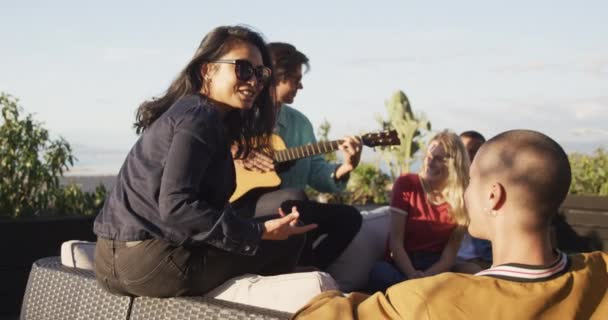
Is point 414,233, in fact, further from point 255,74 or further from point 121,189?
point 121,189

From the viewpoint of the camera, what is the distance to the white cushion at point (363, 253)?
5.12 meters

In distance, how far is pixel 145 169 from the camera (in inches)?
129

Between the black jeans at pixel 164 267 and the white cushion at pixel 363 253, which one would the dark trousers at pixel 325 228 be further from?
the black jeans at pixel 164 267

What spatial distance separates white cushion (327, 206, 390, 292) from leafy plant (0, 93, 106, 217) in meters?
2.85

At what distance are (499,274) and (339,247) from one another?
2764 mm

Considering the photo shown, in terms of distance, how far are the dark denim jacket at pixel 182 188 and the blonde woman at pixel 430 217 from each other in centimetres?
203

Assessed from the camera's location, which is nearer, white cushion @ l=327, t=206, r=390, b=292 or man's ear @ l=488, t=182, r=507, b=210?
man's ear @ l=488, t=182, r=507, b=210

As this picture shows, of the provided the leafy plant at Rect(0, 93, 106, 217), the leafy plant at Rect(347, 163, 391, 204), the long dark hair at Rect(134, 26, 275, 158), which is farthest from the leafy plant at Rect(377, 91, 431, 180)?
the long dark hair at Rect(134, 26, 275, 158)

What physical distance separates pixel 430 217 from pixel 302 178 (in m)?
0.98

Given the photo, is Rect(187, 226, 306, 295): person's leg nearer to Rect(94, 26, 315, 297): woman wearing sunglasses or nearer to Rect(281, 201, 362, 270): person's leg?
Rect(94, 26, 315, 297): woman wearing sunglasses

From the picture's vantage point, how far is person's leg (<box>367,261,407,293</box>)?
16.9 feet

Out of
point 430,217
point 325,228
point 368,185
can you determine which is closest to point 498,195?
point 325,228

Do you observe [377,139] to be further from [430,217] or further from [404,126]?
[404,126]

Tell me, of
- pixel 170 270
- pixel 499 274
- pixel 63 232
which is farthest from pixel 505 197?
pixel 63 232
